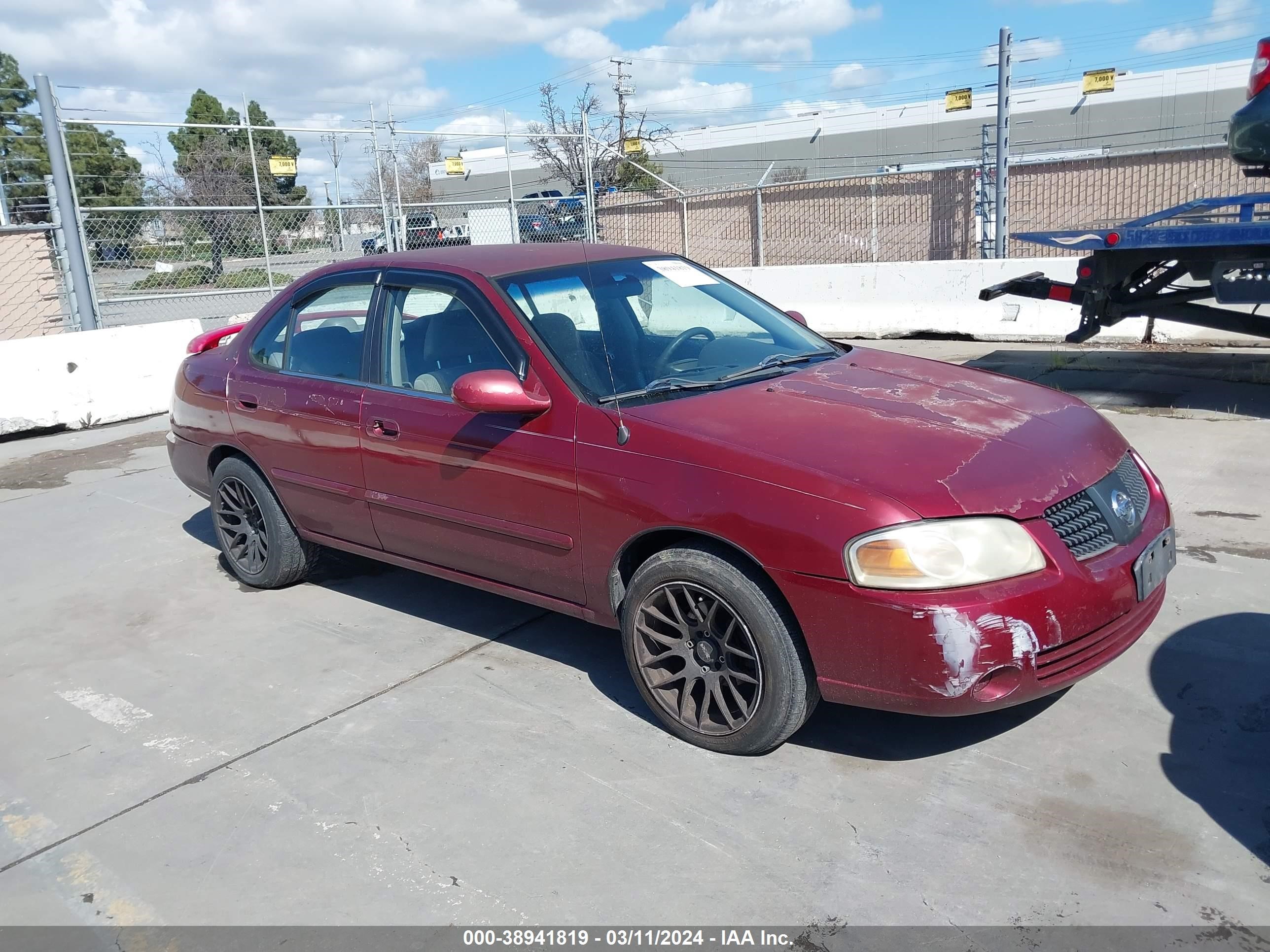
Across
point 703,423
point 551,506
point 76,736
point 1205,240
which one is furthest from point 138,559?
point 1205,240

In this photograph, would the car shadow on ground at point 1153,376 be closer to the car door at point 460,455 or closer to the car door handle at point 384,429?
the car door at point 460,455

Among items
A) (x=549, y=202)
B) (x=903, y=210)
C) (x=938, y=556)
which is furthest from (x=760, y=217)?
(x=938, y=556)

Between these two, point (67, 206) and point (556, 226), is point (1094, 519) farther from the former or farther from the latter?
point (556, 226)

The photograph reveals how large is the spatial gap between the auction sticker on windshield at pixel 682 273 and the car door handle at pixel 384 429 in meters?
1.35

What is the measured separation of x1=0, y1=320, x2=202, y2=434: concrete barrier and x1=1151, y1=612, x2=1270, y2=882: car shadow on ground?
9546mm

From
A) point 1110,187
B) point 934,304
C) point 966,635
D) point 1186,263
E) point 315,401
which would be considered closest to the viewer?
point 966,635

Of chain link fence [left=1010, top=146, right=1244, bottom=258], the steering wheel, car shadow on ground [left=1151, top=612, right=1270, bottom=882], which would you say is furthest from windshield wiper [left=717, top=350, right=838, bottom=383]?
chain link fence [left=1010, top=146, right=1244, bottom=258]

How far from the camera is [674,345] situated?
4230 millimetres

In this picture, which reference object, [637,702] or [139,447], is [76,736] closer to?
[637,702]

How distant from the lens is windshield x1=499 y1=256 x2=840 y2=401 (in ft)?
13.0

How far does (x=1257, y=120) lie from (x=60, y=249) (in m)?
11.1

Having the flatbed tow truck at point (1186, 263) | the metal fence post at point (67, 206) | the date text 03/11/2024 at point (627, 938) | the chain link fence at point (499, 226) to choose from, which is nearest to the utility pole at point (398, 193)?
the chain link fence at point (499, 226)

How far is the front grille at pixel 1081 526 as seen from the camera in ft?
10.5

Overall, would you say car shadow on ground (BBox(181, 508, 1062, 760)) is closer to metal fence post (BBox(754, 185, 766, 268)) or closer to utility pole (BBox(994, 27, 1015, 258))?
utility pole (BBox(994, 27, 1015, 258))
